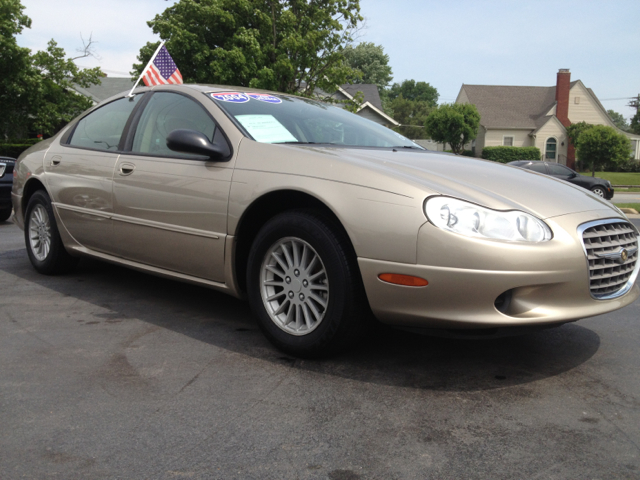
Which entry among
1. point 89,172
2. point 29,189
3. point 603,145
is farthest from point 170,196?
point 603,145

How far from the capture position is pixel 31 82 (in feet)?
71.0

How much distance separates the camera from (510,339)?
3.72 metres

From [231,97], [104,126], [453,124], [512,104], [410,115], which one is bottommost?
[104,126]

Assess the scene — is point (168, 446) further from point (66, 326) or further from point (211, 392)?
point (66, 326)

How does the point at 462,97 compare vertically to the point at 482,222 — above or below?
above

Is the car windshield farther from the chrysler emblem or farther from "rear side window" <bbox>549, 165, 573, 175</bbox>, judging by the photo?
"rear side window" <bbox>549, 165, 573, 175</bbox>

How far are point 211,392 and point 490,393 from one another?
1250 mm

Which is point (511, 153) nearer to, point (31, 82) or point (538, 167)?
point (538, 167)

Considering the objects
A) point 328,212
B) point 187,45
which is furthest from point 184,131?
point 187,45

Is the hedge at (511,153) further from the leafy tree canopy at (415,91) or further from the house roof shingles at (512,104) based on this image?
the leafy tree canopy at (415,91)

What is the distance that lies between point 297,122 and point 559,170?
19.5 meters

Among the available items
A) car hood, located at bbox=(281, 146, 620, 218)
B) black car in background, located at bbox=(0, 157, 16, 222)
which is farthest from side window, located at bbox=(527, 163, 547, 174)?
car hood, located at bbox=(281, 146, 620, 218)

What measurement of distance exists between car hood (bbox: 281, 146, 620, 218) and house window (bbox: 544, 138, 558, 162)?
157 ft

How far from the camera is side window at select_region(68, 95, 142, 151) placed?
4516 mm
